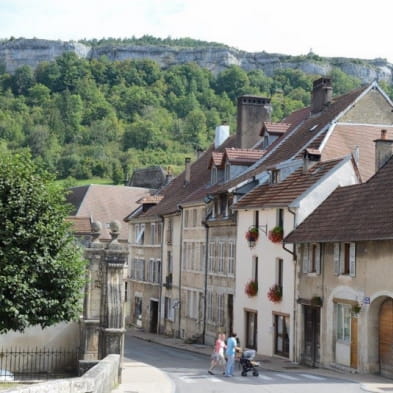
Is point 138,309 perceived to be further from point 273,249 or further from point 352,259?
point 352,259

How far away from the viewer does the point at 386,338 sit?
2981 centimetres

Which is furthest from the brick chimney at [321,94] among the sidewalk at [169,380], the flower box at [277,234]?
the sidewalk at [169,380]

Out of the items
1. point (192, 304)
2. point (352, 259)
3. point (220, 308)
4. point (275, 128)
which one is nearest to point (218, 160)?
point (275, 128)

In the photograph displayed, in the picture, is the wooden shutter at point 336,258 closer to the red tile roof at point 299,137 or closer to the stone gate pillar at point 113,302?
the red tile roof at point 299,137

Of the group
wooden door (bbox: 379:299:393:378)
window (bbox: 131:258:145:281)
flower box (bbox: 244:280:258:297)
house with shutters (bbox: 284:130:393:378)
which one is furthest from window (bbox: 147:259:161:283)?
wooden door (bbox: 379:299:393:378)

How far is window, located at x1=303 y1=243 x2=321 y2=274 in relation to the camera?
3428 centimetres

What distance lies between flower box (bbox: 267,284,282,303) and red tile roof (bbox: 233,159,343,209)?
3.48 metres

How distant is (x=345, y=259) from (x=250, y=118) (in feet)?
74.7

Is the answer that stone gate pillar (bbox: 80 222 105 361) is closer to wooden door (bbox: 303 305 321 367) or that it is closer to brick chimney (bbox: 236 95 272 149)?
wooden door (bbox: 303 305 321 367)

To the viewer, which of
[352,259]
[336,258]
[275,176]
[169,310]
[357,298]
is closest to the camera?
[357,298]

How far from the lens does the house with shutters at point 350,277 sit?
29.8 meters

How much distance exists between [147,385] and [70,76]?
15757 cm


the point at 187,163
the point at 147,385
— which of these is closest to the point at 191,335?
the point at 187,163

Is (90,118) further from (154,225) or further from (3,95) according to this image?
(154,225)
